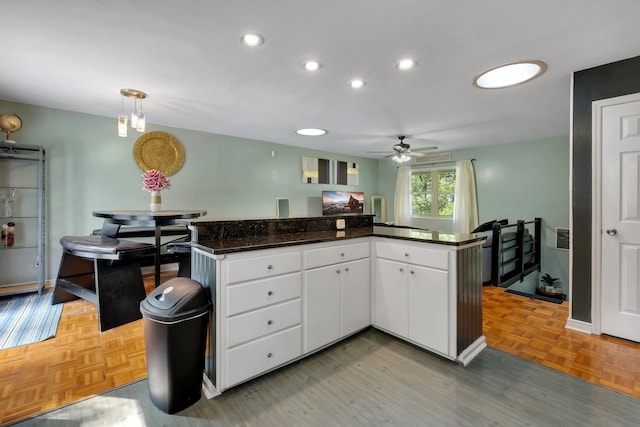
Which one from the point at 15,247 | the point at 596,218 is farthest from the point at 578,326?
the point at 15,247

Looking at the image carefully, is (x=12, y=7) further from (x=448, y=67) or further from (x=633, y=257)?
(x=633, y=257)

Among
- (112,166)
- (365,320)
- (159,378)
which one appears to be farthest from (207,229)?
(112,166)

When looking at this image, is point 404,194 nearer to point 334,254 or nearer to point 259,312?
point 334,254

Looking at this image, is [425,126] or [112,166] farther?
[425,126]

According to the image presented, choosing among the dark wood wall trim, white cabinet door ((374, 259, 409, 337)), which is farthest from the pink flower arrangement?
the dark wood wall trim

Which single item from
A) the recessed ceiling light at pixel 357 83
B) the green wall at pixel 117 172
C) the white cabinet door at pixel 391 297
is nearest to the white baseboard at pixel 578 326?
the white cabinet door at pixel 391 297

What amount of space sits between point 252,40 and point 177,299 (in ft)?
5.83

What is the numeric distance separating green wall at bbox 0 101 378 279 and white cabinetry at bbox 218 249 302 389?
332cm

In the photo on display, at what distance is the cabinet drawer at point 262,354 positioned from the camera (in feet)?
5.39

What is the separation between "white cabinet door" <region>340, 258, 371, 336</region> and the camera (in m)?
2.20

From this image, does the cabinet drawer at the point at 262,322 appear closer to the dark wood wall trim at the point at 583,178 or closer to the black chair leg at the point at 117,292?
the black chair leg at the point at 117,292

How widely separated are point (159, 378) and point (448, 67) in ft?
9.95

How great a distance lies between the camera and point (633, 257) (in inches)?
87.1

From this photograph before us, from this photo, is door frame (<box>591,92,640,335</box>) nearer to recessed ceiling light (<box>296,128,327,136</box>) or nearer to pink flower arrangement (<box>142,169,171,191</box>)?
recessed ceiling light (<box>296,128,327,136</box>)
